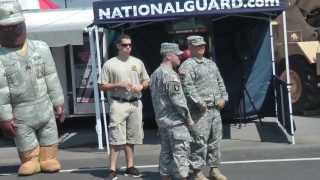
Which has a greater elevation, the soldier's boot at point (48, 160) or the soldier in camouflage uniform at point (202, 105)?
→ the soldier in camouflage uniform at point (202, 105)

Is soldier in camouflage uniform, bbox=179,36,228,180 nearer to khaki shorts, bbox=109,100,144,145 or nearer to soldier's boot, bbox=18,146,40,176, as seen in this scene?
khaki shorts, bbox=109,100,144,145

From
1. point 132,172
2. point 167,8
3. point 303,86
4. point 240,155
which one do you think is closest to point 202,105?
point 132,172

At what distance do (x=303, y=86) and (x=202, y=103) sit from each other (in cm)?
749

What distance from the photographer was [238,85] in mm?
14805

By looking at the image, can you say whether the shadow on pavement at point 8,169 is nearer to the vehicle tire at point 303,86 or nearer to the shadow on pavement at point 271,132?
the shadow on pavement at point 271,132

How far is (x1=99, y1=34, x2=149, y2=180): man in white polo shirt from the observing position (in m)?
9.48

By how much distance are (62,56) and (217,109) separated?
26.5 ft

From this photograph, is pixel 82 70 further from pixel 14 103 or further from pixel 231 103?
pixel 14 103

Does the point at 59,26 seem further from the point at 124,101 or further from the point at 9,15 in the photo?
the point at 124,101

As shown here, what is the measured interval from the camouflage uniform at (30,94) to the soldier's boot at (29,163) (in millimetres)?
73

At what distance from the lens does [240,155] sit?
11.2 metres

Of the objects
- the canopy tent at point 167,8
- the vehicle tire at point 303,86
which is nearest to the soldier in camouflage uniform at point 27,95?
A: the canopy tent at point 167,8

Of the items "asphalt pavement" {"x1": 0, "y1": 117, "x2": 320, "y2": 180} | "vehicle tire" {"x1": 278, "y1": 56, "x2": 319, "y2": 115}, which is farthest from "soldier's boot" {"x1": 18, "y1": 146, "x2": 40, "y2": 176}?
"vehicle tire" {"x1": 278, "y1": 56, "x2": 319, "y2": 115}

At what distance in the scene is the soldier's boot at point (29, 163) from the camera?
32.4ft
